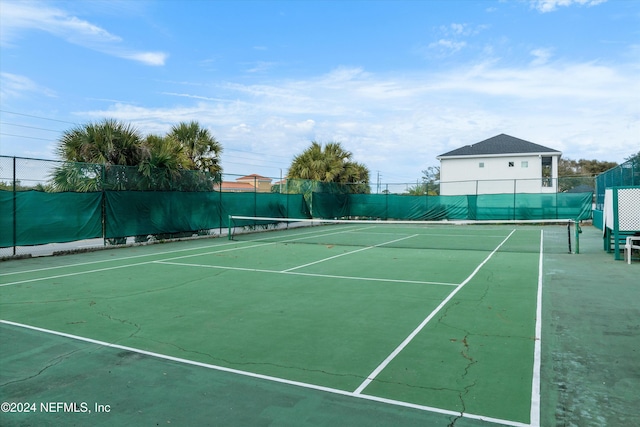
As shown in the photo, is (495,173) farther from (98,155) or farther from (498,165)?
(98,155)

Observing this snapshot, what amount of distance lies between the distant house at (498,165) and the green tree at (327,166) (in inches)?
286

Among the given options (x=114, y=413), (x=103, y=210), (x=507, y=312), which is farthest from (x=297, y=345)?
(x=103, y=210)

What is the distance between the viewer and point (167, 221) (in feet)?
58.3

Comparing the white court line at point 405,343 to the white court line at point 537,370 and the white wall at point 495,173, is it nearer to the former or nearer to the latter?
the white court line at point 537,370

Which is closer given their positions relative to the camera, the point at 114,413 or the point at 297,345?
the point at 114,413

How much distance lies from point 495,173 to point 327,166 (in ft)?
51.9

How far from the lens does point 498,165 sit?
37844 mm

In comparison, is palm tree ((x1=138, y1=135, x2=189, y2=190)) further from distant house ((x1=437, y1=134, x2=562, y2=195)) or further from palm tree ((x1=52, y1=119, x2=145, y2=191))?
distant house ((x1=437, y1=134, x2=562, y2=195))

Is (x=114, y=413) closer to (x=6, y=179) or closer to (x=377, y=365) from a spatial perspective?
(x=377, y=365)

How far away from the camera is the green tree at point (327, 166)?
29844 millimetres

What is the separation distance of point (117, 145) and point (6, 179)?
434 cm

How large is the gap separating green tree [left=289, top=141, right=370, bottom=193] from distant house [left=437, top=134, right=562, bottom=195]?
7.27m

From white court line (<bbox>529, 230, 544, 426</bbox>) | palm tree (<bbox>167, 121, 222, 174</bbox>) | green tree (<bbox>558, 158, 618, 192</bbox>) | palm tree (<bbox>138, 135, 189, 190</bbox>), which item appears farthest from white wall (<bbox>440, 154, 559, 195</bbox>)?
green tree (<bbox>558, 158, 618, 192</bbox>)

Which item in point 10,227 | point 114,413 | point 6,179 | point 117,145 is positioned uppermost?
point 117,145
